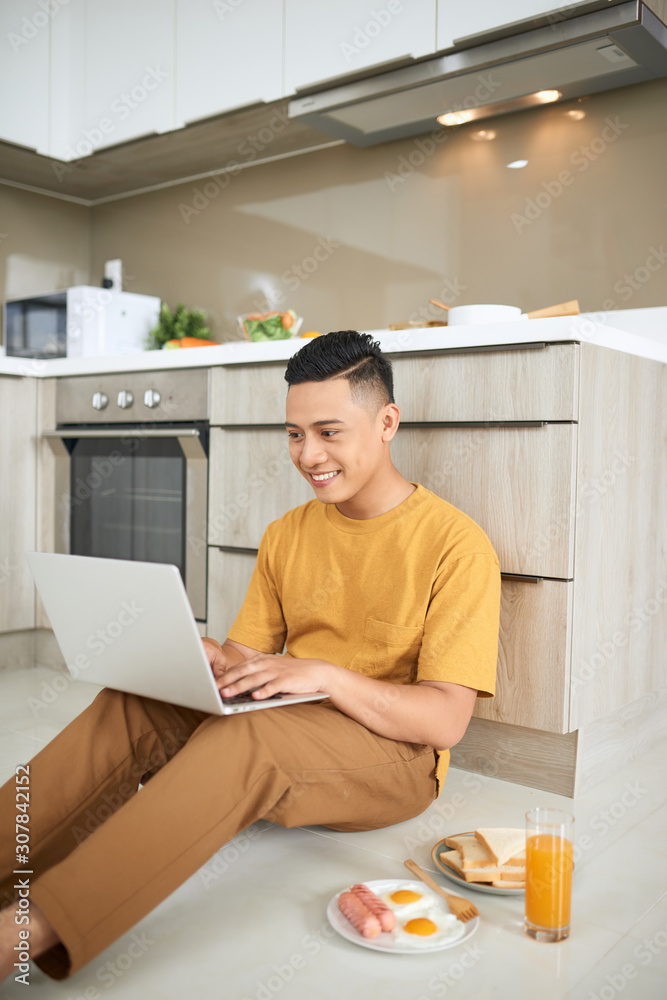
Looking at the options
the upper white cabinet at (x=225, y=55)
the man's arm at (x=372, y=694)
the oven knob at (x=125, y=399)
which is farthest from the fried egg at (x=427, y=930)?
the upper white cabinet at (x=225, y=55)

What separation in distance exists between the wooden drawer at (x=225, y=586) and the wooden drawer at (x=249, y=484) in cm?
4

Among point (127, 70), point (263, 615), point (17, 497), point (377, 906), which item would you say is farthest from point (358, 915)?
point (127, 70)

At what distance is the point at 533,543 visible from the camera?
5.50 ft

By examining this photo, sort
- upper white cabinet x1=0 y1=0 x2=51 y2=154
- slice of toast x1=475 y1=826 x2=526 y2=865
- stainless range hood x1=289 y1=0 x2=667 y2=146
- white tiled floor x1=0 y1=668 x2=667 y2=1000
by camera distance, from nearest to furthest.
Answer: white tiled floor x1=0 y1=668 x2=667 y2=1000 < slice of toast x1=475 y1=826 x2=526 y2=865 < stainless range hood x1=289 y1=0 x2=667 y2=146 < upper white cabinet x1=0 y1=0 x2=51 y2=154

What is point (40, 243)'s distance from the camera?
3.55 metres

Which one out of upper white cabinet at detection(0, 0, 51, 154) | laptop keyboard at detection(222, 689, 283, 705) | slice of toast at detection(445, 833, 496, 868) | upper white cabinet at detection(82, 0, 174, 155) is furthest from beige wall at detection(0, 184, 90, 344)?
slice of toast at detection(445, 833, 496, 868)

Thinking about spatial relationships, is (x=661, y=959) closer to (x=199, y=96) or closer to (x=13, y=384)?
(x=13, y=384)

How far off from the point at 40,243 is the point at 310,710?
113 inches

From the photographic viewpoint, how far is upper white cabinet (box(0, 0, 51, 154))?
3016 mm

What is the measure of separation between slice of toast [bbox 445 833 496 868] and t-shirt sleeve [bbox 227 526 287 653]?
0.47 meters

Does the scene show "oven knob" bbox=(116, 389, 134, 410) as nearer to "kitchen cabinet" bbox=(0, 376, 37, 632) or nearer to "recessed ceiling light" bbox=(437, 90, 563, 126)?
"kitchen cabinet" bbox=(0, 376, 37, 632)

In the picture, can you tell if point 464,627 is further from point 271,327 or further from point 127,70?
point 127,70

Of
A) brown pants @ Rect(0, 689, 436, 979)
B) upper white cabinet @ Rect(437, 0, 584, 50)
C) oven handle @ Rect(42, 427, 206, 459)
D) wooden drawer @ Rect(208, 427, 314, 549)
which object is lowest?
brown pants @ Rect(0, 689, 436, 979)

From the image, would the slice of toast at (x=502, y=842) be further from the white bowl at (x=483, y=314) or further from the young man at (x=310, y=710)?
the white bowl at (x=483, y=314)
